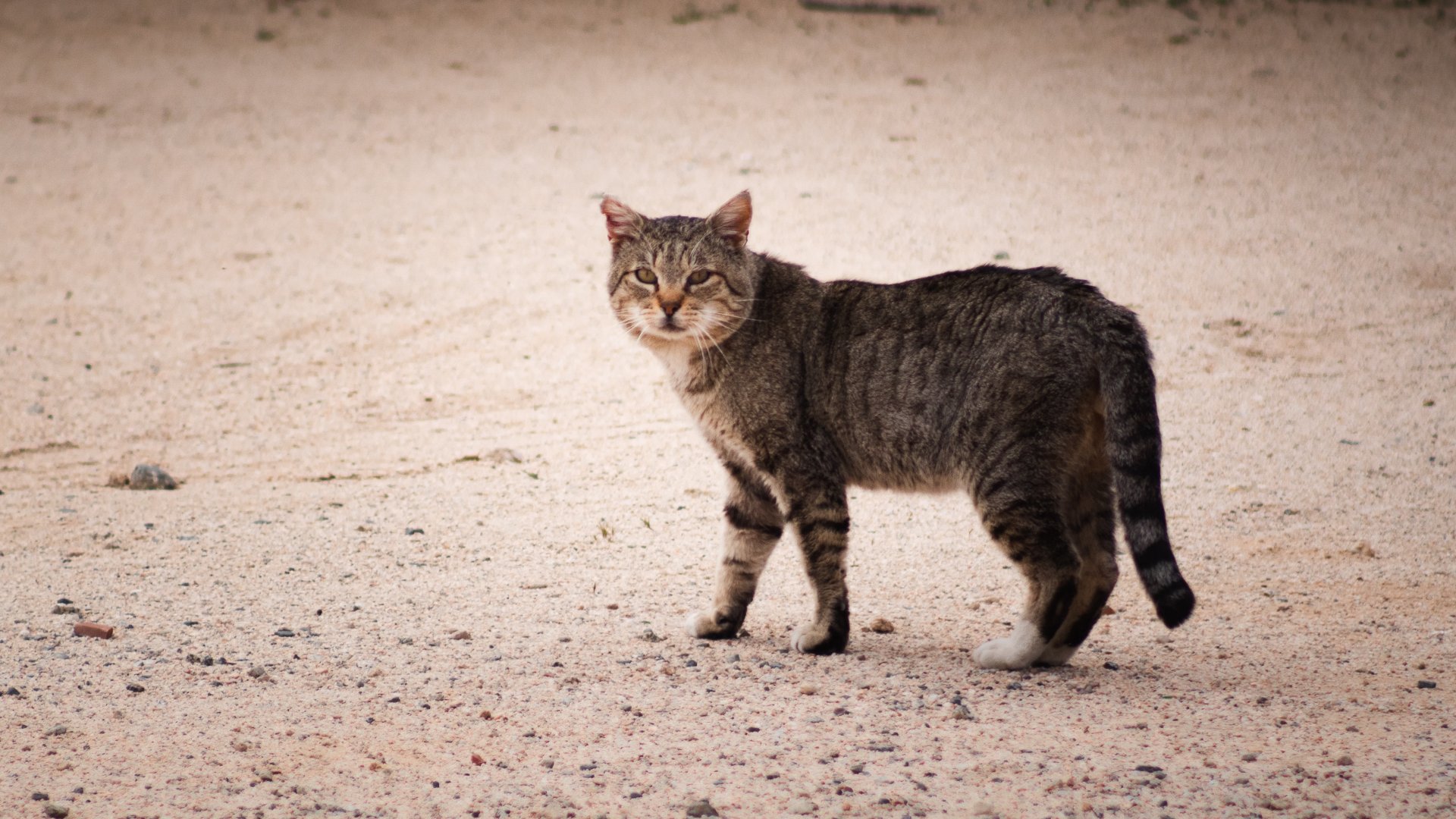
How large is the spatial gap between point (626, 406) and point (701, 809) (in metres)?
4.82

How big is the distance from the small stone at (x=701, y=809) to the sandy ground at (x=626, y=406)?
8 cm

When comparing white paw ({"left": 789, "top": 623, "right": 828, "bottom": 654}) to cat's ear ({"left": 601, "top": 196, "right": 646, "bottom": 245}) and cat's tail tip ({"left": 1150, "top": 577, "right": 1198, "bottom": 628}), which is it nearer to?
cat's tail tip ({"left": 1150, "top": 577, "right": 1198, "bottom": 628})

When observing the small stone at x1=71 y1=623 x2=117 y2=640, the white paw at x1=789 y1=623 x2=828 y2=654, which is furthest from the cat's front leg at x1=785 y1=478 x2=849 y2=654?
the small stone at x1=71 y1=623 x2=117 y2=640

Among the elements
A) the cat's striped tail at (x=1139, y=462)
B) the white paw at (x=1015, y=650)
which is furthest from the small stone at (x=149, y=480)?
the cat's striped tail at (x=1139, y=462)

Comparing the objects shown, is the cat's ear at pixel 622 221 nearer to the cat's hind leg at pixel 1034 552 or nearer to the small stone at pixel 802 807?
the cat's hind leg at pixel 1034 552

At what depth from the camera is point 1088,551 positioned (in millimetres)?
4629

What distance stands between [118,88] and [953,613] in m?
12.4

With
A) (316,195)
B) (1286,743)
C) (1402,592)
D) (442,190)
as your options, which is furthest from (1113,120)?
(1286,743)

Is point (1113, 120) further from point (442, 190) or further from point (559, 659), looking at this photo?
point (559, 659)

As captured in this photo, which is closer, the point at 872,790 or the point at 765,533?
the point at 872,790

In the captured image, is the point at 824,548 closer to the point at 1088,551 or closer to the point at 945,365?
the point at 945,365

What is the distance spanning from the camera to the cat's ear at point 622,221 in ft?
17.1

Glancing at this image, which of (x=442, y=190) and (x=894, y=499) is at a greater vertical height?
(x=442, y=190)

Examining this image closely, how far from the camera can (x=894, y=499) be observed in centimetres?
679
